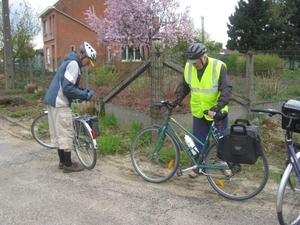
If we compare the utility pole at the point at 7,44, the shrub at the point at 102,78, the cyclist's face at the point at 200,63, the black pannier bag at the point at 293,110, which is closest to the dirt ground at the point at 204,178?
the black pannier bag at the point at 293,110

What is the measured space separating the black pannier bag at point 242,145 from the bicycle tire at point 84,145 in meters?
2.12

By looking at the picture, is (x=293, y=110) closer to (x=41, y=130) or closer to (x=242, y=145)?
(x=242, y=145)

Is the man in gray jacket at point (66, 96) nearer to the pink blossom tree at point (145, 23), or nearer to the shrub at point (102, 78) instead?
the shrub at point (102, 78)

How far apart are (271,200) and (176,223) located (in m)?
1.31

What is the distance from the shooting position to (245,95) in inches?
277

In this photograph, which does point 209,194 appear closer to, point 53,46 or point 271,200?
point 271,200

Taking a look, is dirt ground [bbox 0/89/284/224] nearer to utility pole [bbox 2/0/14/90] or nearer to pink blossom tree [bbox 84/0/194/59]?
utility pole [bbox 2/0/14/90]

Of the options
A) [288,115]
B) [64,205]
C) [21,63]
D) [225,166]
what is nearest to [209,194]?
[225,166]

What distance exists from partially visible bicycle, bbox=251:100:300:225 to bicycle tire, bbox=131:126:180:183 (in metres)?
1.48

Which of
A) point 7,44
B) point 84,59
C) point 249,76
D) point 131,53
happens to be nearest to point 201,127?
point 84,59

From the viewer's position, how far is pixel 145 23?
68.4 feet

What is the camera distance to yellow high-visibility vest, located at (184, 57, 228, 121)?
4.13 metres

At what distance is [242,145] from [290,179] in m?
0.62

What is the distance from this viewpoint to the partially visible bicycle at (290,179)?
2974 mm
